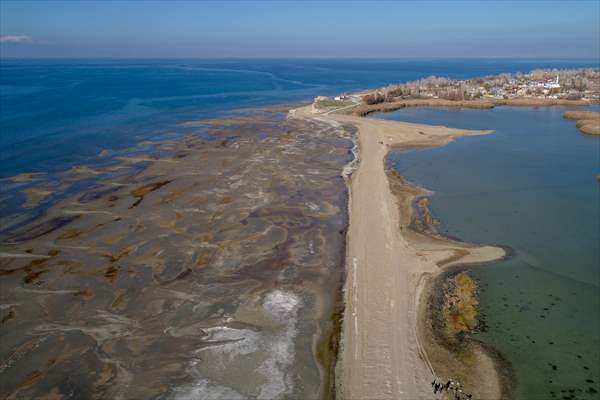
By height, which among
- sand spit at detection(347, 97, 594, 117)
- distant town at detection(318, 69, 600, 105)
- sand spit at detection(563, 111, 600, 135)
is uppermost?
distant town at detection(318, 69, 600, 105)

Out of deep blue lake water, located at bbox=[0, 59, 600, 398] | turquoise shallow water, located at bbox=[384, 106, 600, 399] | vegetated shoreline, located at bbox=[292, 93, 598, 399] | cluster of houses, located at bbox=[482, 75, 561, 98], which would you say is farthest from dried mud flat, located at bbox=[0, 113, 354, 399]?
cluster of houses, located at bbox=[482, 75, 561, 98]

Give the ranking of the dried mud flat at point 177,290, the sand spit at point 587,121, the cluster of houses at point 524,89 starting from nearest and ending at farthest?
the dried mud flat at point 177,290 → the sand spit at point 587,121 → the cluster of houses at point 524,89

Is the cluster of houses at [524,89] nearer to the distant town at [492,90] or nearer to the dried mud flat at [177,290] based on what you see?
the distant town at [492,90]

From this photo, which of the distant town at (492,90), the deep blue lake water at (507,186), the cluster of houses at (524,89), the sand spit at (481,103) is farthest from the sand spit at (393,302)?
the cluster of houses at (524,89)

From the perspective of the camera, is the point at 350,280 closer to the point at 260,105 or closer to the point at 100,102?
the point at 260,105

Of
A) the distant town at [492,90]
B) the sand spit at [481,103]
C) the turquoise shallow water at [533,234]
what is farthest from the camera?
the distant town at [492,90]

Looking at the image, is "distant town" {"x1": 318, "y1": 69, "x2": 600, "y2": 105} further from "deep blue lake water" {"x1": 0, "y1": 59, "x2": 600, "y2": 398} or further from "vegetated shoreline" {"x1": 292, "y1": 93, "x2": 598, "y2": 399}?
"vegetated shoreline" {"x1": 292, "y1": 93, "x2": 598, "y2": 399}
